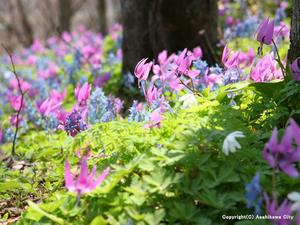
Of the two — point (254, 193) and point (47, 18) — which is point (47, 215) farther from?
point (47, 18)

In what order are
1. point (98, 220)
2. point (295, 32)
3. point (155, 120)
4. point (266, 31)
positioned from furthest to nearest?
point (295, 32) < point (266, 31) < point (155, 120) < point (98, 220)

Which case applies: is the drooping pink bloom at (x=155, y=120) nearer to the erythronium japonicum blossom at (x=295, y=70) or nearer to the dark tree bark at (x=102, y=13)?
the erythronium japonicum blossom at (x=295, y=70)

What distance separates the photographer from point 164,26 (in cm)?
579

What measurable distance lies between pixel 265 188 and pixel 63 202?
0.89m

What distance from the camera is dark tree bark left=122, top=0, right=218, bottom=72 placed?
571cm

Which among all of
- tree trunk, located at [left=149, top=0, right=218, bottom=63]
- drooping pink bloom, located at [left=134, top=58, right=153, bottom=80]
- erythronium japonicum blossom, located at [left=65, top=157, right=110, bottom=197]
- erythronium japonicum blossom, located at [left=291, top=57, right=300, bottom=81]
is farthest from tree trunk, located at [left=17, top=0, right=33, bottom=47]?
erythronium japonicum blossom, located at [left=65, top=157, right=110, bottom=197]

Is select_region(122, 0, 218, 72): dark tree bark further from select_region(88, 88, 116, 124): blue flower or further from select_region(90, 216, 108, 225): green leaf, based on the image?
select_region(90, 216, 108, 225): green leaf

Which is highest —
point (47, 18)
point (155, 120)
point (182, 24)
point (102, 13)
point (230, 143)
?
point (47, 18)

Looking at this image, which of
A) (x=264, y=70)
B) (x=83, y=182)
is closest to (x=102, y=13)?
(x=264, y=70)

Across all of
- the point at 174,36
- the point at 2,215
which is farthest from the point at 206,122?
the point at 174,36

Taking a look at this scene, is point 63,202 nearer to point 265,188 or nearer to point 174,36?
point 265,188

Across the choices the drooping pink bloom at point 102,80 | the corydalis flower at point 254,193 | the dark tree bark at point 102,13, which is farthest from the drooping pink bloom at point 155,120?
the dark tree bark at point 102,13

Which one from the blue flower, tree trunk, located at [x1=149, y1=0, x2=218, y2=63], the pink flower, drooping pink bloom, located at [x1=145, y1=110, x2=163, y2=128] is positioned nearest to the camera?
drooping pink bloom, located at [x1=145, y1=110, x2=163, y2=128]

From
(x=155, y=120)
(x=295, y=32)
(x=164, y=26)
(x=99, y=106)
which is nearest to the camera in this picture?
(x=155, y=120)
